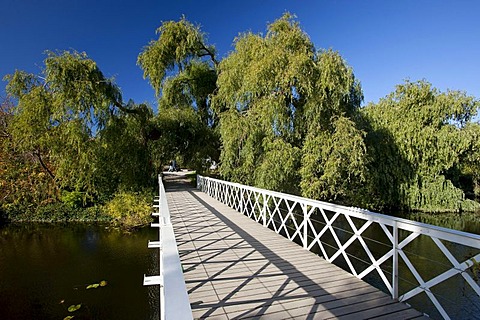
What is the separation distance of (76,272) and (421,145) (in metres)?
12.9

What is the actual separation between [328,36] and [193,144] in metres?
7.63

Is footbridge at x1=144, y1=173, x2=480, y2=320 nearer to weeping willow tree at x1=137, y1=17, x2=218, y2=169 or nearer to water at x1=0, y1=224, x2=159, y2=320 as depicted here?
water at x1=0, y1=224, x2=159, y2=320

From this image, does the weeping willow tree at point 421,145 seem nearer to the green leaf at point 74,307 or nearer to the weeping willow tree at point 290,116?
the weeping willow tree at point 290,116

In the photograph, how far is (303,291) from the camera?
3.02 metres

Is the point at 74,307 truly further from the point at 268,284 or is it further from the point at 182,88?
the point at 182,88

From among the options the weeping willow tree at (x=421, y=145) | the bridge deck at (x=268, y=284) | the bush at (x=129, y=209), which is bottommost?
the bush at (x=129, y=209)

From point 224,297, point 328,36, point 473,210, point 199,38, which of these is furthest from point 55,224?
point 473,210

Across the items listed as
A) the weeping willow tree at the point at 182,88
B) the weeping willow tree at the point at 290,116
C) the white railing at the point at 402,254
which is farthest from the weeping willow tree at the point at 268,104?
the weeping willow tree at the point at 182,88

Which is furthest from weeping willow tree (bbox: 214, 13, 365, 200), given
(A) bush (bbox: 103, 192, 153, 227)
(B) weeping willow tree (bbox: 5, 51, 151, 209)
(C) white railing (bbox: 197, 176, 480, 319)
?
(B) weeping willow tree (bbox: 5, 51, 151, 209)

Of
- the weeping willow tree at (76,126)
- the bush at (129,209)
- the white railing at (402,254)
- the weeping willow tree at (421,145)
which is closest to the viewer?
the white railing at (402,254)

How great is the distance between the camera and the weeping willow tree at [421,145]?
487 inches

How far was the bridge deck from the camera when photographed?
8.54ft

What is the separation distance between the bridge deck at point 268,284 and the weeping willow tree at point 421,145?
29.4ft

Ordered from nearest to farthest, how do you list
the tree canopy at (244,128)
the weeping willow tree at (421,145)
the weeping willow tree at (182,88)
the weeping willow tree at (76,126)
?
the tree canopy at (244,128), the weeping willow tree at (76,126), the weeping willow tree at (421,145), the weeping willow tree at (182,88)
